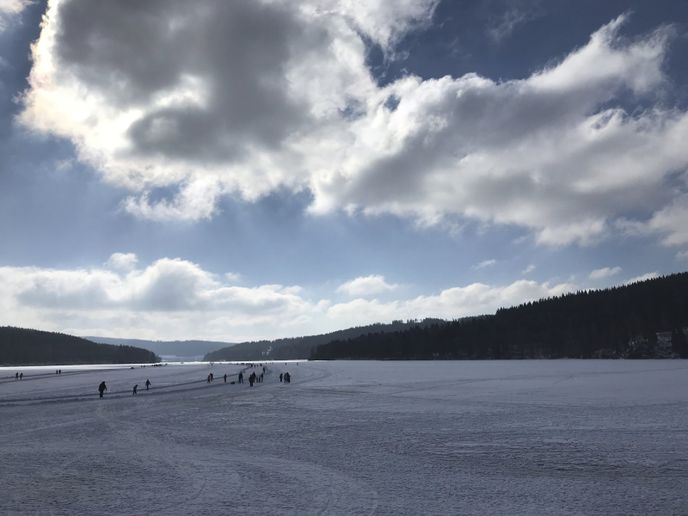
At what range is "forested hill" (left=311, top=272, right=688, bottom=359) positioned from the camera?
12408 centimetres

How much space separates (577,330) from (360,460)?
151 m

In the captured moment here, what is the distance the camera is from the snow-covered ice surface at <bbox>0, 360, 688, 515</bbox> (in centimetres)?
1066

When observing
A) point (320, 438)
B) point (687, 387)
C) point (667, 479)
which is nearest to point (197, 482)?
point (320, 438)

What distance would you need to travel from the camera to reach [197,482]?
1251 cm

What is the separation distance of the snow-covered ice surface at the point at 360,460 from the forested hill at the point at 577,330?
11641 centimetres

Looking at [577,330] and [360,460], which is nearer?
[360,460]

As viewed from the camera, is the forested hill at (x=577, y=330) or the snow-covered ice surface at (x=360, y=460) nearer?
the snow-covered ice surface at (x=360, y=460)

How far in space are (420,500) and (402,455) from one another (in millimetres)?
4851

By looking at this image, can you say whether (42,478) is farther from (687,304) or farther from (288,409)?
(687,304)

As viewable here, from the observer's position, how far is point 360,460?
14914 millimetres

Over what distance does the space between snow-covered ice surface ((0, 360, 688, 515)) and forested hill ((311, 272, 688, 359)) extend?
11641 cm

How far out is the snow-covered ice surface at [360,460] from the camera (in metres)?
10.7

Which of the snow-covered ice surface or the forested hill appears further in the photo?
the forested hill

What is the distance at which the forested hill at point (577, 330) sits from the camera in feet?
407
